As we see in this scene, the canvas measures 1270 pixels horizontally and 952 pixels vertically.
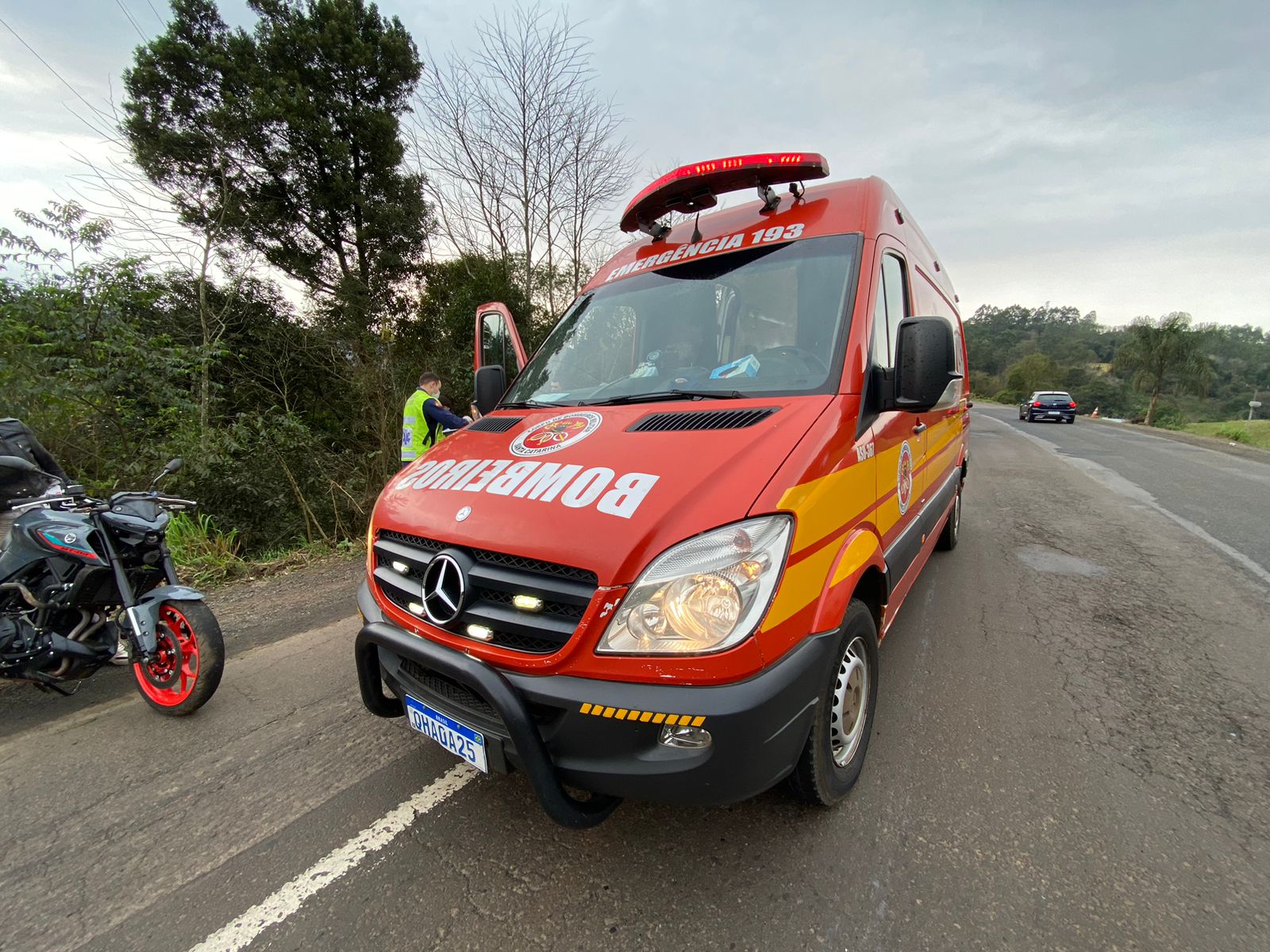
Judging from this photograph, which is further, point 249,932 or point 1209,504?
point 1209,504

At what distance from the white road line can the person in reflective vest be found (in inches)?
165

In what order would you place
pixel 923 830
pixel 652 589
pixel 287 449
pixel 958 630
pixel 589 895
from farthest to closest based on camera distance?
1. pixel 287 449
2. pixel 958 630
3. pixel 923 830
4. pixel 589 895
5. pixel 652 589

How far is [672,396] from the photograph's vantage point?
92.9 inches

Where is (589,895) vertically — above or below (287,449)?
below

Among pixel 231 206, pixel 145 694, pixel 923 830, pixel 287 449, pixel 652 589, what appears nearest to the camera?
pixel 652 589

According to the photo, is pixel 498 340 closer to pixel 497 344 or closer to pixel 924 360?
pixel 497 344

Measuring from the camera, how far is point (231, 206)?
9.81m

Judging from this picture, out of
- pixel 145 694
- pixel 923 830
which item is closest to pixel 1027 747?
pixel 923 830

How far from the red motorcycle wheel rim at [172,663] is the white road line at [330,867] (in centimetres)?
140

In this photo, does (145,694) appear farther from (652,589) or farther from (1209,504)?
(1209,504)

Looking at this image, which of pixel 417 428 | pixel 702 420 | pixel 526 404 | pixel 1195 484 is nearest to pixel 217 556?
pixel 417 428

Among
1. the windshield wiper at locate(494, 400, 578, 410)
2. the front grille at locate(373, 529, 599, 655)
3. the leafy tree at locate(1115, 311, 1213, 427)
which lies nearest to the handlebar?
the windshield wiper at locate(494, 400, 578, 410)

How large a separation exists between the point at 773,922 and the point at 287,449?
8.06 m

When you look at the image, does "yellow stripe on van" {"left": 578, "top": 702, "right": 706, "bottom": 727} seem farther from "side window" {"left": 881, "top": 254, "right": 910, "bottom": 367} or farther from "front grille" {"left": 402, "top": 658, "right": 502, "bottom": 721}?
"side window" {"left": 881, "top": 254, "right": 910, "bottom": 367}
